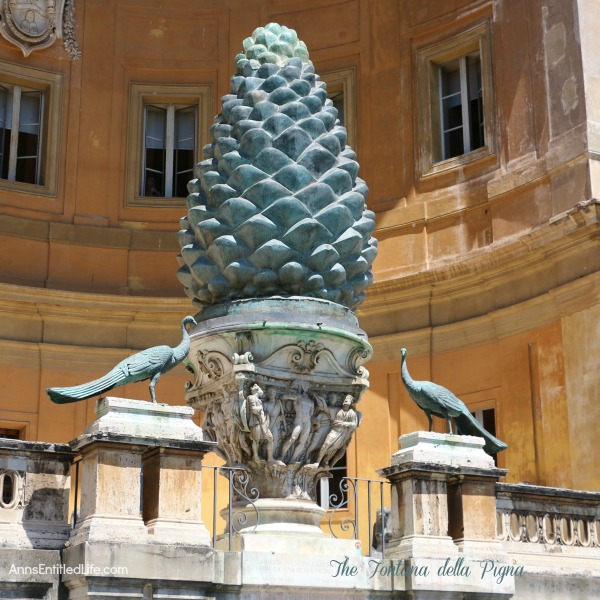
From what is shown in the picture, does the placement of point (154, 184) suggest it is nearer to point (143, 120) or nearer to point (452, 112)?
point (143, 120)

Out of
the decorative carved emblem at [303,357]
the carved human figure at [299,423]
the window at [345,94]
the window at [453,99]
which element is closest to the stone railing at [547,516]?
the carved human figure at [299,423]

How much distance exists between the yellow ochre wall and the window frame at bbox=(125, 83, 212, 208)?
0.10 metres

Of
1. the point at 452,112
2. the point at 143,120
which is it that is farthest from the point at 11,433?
the point at 452,112

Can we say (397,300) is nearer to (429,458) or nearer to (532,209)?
(532,209)

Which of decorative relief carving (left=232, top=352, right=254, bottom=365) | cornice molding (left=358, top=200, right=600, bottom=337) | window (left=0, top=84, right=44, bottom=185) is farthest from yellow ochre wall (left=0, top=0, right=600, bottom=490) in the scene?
decorative relief carving (left=232, top=352, right=254, bottom=365)

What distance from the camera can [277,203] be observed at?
8.84 meters

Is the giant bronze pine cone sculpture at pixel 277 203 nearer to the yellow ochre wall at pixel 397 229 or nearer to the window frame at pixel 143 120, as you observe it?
the yellow ochre wall at pixel 397 229

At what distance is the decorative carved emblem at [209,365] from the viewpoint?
8734 mm

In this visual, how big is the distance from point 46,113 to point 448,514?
12.6 meters

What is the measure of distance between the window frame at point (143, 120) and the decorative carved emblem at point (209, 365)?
35.5 ft

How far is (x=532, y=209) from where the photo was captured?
16.9 meters

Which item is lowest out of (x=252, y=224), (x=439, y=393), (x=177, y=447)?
(x=177, y=447)

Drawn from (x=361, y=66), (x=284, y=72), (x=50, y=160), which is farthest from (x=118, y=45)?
(x=284, y=72)

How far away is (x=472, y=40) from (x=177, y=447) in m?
12.1
